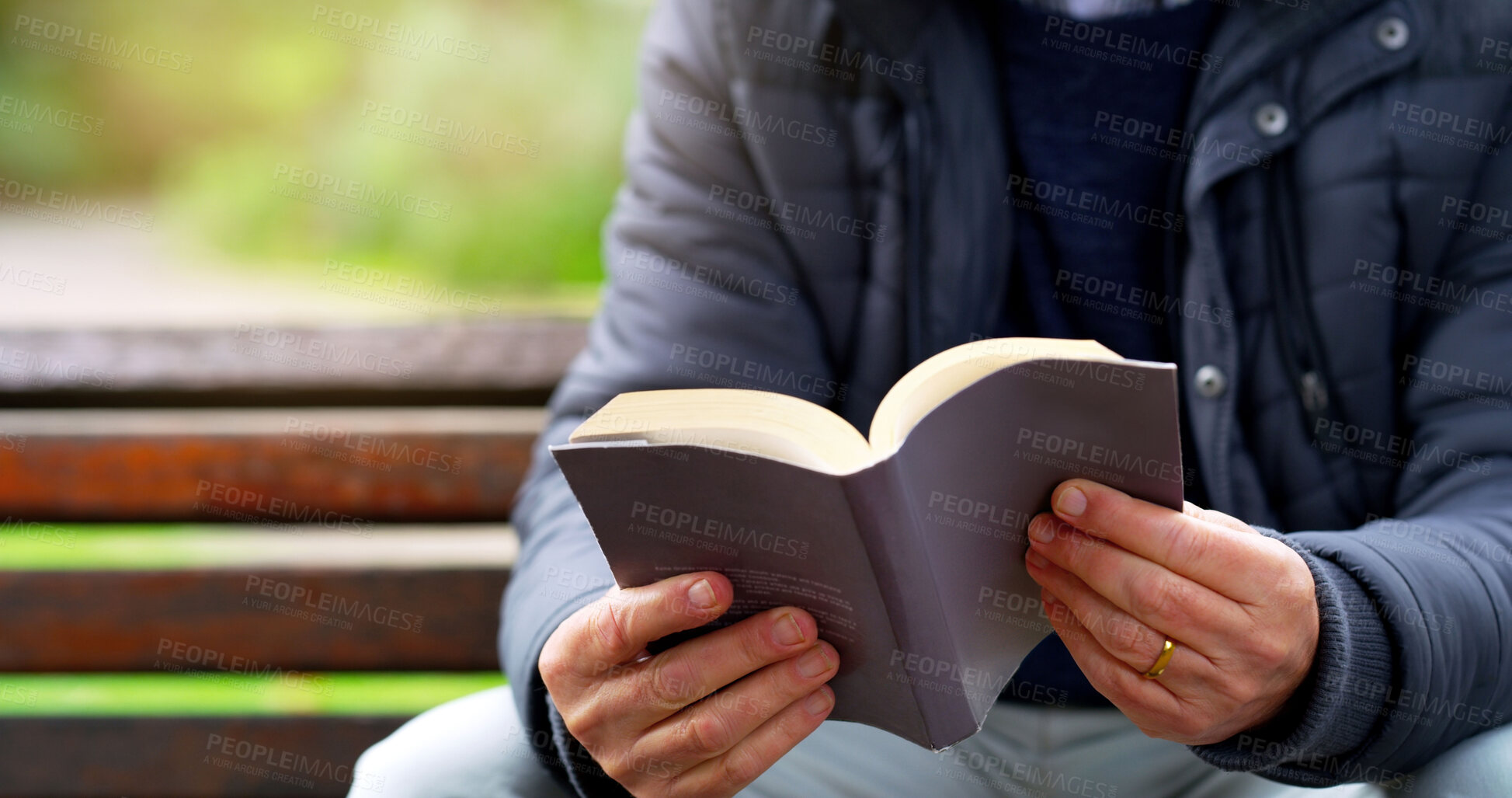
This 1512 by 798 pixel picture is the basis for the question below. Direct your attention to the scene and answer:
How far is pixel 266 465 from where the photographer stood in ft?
5.50

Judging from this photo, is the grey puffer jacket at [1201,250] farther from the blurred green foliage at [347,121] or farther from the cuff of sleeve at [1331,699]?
the blurred green foliage at [347,121]

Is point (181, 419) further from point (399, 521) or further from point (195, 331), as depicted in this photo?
point (399, 521)

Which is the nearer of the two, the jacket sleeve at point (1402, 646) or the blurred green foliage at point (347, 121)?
the jacket sleeve at point (1402, 646)

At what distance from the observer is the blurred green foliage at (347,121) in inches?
150

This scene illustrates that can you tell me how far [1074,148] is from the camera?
4.34ft

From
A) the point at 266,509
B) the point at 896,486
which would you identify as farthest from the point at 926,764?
the point at 266,509

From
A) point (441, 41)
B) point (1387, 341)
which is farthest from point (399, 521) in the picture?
point (441, 41)

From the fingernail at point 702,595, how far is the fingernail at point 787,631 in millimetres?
54

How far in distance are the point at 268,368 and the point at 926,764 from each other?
1157 millimetres

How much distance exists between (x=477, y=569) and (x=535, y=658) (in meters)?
0.70

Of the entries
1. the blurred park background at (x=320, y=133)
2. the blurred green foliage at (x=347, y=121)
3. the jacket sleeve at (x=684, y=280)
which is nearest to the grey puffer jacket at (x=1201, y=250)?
the jacket sleeve at (x=684, y=280)

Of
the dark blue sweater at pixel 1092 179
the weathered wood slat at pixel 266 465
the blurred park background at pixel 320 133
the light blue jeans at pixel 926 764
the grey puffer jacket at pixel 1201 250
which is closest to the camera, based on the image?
the light blue jeans at pixel 926 764

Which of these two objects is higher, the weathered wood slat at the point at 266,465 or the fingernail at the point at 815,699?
the fingernail at the point at 815,699

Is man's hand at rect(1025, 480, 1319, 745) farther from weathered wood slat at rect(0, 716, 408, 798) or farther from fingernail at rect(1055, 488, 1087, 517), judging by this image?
weathered wood slat at rect(0, 716, 408, 798)
